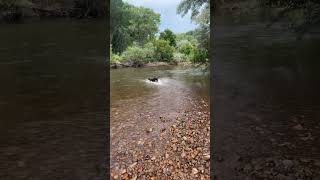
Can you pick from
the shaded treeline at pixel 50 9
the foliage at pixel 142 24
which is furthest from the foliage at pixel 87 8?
the foliage at pixel 142 24

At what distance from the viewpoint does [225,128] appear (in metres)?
8.25

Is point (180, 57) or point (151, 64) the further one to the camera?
point (180, 57)

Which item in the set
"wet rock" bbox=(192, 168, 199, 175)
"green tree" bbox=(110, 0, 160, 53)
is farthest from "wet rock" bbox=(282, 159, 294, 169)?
"green tree" bbox=(110, 0, 160, 53)

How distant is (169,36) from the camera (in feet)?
119

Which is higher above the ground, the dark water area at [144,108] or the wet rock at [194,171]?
the dark water area at [144,108]

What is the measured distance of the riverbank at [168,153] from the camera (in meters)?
6.46

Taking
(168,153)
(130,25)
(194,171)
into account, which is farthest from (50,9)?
(194,171)

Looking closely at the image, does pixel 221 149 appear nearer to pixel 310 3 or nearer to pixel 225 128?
pixel 225 128

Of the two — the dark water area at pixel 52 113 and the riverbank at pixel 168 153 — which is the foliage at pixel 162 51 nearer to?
the dark water area at pixel 52 113

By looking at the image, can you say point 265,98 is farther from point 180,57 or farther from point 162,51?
point 162,51

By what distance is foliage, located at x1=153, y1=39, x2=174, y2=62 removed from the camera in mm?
30344

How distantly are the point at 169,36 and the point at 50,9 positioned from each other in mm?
11525

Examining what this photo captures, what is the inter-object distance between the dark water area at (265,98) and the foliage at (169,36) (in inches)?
578

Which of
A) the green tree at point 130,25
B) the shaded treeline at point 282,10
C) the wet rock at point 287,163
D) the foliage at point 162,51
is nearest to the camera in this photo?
the wet rock at point 287,163
